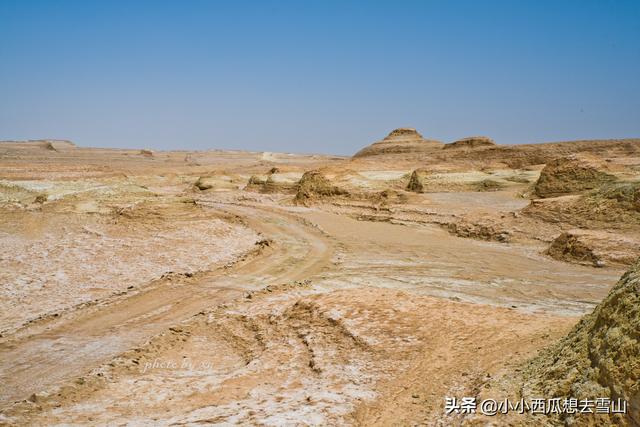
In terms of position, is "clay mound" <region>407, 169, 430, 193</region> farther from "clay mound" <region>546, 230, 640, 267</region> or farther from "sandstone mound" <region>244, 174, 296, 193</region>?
"clay mound" <region>546, 230, 640, 267</region>

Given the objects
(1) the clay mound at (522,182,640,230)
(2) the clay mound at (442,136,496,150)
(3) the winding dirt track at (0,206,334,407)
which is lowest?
(3) the winding dirt track at (0,206,334,407)

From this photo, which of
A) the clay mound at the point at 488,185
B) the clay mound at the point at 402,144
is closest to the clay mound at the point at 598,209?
the clay mound at the point at 488,185

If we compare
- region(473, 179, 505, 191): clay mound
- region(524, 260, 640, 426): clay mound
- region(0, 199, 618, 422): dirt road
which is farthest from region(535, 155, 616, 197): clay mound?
region(524, 260, 640, 426): clay mound

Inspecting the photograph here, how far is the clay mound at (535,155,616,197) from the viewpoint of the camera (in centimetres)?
1759

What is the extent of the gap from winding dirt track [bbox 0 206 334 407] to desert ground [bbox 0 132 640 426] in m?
0.04

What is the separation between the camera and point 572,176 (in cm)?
1841

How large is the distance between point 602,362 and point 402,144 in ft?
145

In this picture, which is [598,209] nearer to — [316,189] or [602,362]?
[602,362]

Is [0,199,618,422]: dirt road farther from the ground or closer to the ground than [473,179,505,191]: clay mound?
closer to the ground

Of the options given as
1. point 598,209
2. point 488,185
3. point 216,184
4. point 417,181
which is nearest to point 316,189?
point 417,181

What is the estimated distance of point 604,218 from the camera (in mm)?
13625

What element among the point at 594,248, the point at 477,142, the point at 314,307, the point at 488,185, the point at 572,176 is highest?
the point at 477,142

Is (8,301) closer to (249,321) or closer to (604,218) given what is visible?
(249,321)

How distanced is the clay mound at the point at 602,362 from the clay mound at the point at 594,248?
25.9 ft
